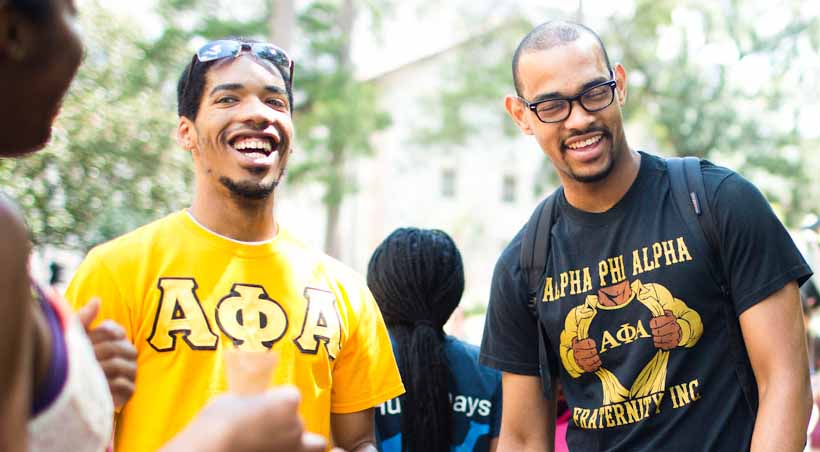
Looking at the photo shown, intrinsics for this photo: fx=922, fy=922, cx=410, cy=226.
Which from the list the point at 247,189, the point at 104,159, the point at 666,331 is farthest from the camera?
the point at 104,159

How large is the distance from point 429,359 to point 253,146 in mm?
1201

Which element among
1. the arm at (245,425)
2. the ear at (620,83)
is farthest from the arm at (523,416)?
the arm at (245,425)

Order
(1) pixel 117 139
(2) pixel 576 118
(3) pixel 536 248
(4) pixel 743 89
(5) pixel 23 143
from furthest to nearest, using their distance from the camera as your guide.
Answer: (4) pixel 743 89 → (1) pixel 117 139 → (3) pixel 536 248 → (2) pixel 576 118 → (5) pixel 23 143

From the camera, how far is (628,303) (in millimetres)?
3363

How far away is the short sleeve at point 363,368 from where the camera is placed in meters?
3.42

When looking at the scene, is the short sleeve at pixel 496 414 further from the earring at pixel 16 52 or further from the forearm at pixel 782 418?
the earring at pixel 16 52

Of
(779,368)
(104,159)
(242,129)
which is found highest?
(104,159)

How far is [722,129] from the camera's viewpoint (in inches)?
961

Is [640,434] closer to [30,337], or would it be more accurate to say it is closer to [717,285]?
[717,285]

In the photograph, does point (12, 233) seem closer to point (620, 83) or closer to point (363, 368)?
point (363, 368)

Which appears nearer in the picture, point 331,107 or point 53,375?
point 53,375

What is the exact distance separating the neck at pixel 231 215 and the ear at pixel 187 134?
0.75 ft

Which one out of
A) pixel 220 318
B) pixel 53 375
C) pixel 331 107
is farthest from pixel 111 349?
pixel 331 107

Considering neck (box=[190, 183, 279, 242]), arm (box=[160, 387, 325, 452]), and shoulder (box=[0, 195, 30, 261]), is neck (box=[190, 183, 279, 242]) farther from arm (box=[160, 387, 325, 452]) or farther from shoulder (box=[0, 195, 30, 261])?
shoulder (box=[0, 195, 30, 261])
